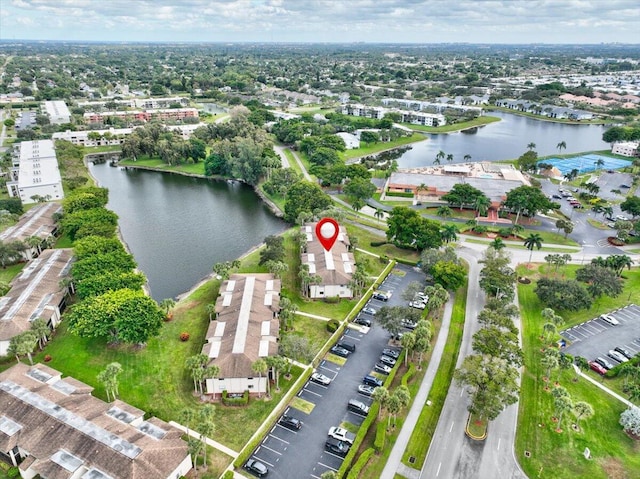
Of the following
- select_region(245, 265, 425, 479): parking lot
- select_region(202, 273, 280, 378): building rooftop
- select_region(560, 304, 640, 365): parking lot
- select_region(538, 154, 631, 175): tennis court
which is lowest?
select_region(245, 265, 425, 479): parking lot

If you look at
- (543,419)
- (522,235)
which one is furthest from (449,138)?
(543,419)

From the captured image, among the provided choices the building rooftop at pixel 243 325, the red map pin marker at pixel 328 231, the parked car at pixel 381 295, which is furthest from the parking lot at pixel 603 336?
the building rooftop at pixel 243 325

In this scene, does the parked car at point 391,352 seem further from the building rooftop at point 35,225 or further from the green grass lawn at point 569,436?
the building rooftop at point 35,225

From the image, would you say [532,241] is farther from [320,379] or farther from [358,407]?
[320,379]

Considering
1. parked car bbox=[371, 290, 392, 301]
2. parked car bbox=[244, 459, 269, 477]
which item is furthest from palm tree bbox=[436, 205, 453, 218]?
parked car bbox=[244, 459, 269, 477]

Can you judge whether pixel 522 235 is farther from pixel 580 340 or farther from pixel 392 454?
pixel 392 454

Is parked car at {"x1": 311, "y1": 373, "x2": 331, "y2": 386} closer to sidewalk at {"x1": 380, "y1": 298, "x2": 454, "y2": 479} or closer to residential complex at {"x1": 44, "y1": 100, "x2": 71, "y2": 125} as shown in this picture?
sidewalk at {"x1": 380, "y1": 298, "x2": 454, "y2": 479}

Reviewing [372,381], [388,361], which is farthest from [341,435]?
[388,361]
